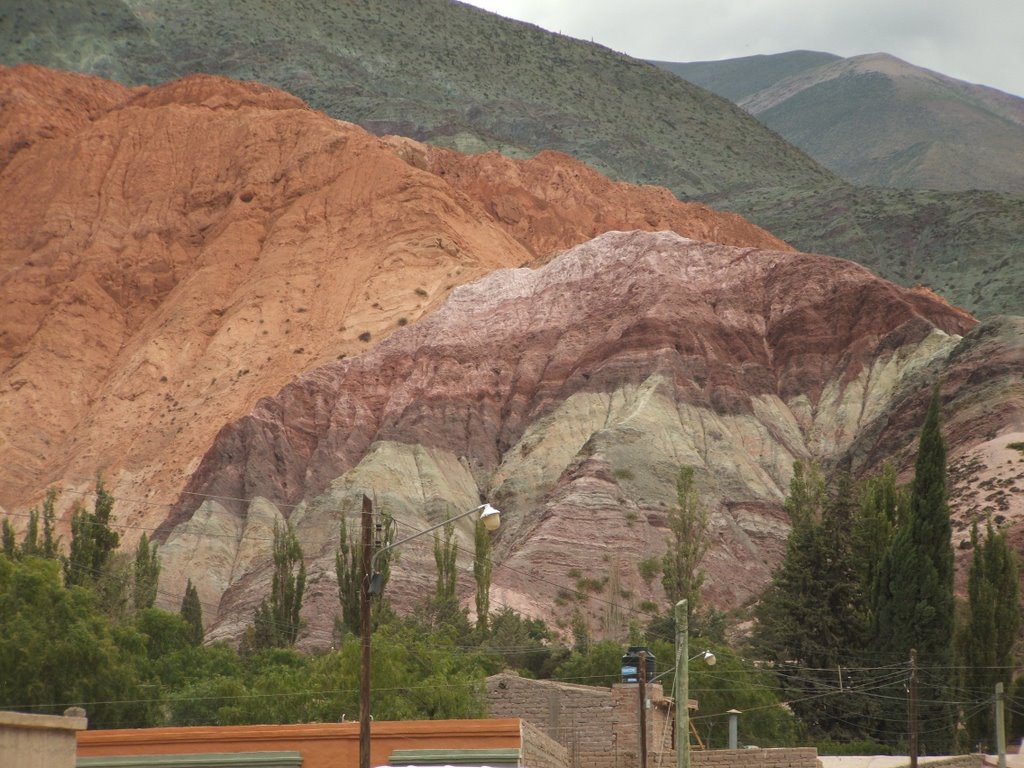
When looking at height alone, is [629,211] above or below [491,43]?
below

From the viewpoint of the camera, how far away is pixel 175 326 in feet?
360

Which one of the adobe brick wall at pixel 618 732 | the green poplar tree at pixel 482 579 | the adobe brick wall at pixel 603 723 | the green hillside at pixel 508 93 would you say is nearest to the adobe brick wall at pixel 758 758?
the adobe brick wall at pixel 618 732

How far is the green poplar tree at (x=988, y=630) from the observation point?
55.1m

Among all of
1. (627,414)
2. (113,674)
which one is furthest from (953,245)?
(113,674)

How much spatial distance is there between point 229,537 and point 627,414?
20.9m

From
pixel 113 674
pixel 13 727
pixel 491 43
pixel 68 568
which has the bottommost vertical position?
pixel 13 727

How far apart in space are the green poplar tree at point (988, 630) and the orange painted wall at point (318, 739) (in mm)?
30379

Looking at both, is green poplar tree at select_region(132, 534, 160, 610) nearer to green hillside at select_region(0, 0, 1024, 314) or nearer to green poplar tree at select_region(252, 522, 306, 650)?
green poplar tree at select_region(252, 522, 306, 650)

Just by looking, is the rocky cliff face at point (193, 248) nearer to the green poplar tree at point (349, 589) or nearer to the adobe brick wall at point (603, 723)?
the green poplar tree at point (349, 589)

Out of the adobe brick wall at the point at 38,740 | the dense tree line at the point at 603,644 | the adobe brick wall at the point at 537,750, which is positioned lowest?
the adobe brick wall at the point at 38,740

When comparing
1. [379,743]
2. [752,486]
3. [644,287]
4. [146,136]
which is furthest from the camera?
[146,136]

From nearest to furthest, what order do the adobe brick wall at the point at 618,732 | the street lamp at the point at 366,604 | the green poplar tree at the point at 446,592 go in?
the street lamp at the point at 366,604, the adobe brick wall at the point at 618,732, the green poplar tree at the point at 446,592

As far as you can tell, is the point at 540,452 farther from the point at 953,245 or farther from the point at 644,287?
the point at 953,245

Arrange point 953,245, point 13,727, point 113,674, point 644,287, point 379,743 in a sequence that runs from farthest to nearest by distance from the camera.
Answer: point 953,245
point 644,287
point 113,674
point 379,743
point 13,727
